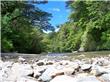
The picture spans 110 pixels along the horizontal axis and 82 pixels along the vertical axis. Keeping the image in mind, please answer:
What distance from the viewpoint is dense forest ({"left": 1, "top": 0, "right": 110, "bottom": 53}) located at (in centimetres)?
1481

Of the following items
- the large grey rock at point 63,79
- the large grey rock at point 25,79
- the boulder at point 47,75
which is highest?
the large grey rock at point 63,79

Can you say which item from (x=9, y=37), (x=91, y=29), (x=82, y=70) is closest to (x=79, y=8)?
(x=91, y=29)

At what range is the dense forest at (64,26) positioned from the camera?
48.6 feet

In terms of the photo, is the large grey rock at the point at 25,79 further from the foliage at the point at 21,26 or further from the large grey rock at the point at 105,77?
the foliage at the point at 21,26

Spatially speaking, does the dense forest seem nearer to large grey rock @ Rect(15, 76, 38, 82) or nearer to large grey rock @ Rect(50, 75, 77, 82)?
large grey rock @ Rect(15, 76, 38, 82)

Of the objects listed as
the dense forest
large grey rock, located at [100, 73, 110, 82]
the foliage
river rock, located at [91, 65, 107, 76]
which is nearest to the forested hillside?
the dense forest

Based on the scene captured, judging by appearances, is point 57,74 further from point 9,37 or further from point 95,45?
point 95,45

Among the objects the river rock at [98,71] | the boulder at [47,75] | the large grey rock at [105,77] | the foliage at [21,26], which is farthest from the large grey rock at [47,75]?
the foliage at [21,26]

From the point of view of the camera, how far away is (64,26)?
18141 millimetres

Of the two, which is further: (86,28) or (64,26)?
(64,26)

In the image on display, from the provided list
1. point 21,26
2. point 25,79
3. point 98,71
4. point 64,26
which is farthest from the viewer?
point 64,26

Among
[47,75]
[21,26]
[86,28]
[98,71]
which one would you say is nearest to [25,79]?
[47,75]

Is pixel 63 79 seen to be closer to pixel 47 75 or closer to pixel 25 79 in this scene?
pixel 47 75

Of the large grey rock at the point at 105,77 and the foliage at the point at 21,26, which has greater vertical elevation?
the large grey rock at the point at 105,77
